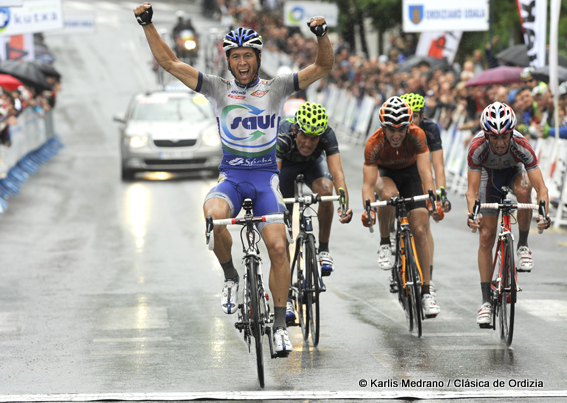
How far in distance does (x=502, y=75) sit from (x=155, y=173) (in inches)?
329

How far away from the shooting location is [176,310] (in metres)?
10.1

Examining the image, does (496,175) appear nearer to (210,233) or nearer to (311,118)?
(311,118)

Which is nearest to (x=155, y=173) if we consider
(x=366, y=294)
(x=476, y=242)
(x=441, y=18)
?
(x=441, y=18)

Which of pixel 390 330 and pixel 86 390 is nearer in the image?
pixel 86 390

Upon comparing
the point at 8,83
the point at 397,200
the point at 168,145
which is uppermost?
the point at 8,83

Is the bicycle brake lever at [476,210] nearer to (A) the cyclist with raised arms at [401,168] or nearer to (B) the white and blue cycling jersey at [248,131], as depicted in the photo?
(A) the cyclist with raised arms at [401,168]

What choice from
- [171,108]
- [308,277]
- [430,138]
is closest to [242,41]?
[308,277]

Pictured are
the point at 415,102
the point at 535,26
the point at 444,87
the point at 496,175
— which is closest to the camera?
the point at 496,175

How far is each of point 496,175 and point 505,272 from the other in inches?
35.9

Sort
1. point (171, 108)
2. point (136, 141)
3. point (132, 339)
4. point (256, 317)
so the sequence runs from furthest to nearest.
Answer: point (171, 108) < point (136, 141) < point (132, 339) < point (256, 317)

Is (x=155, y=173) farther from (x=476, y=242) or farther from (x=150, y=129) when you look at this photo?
(x=476, y=242)

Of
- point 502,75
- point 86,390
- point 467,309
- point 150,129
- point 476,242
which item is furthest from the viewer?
point 150,129

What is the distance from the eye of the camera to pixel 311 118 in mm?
8805

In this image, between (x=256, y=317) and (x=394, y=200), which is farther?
(x=394, y=200)
